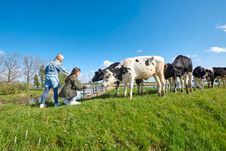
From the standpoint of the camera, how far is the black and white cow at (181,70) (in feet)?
36.0

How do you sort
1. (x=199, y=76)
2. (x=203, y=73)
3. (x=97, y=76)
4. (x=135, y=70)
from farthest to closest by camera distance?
(x=199, y=76), (x=203, y=73), (x=97, y=76), (x=135, y=70)

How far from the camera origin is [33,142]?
16.4ft

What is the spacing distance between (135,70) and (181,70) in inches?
125

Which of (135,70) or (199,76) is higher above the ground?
(135,70)

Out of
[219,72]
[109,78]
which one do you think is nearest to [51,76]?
[109,78]

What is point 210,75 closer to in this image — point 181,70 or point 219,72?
point 219,72

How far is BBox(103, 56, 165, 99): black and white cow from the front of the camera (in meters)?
9.66

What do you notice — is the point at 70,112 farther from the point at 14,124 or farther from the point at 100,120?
the point at 14,124

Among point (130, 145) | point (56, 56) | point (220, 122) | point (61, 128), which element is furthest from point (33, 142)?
point (220, 122)

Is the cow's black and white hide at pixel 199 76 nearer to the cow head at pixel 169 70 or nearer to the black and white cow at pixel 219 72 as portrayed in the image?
the black and white cow at pixel 219 72

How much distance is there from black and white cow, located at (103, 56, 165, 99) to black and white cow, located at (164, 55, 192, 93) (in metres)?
1.18

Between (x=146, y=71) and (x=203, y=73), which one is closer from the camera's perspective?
(x=146, y=71)

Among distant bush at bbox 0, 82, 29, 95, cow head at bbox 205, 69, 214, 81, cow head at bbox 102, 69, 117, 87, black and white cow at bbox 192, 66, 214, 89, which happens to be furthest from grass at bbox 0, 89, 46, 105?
cow head at bbox 205, 69, 214, 81

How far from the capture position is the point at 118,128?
5.75 metres
